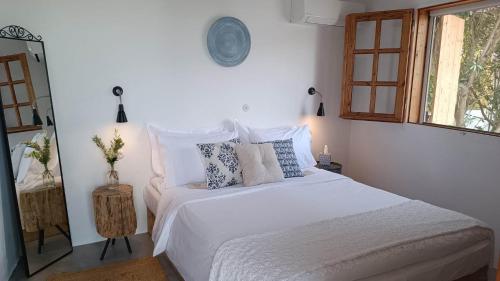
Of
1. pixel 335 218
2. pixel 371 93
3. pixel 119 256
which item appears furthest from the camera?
pixel 371 93

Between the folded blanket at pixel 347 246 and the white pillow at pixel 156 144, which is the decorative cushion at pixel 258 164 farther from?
the folded blanket at pixel 347 246

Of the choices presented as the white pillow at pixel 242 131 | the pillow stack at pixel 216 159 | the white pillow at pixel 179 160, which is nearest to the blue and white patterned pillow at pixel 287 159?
the pillow stack at pixel 216 159

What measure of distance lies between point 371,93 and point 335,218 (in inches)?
72.5

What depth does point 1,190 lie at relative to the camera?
93.4 inches

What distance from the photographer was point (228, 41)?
10.3 ft

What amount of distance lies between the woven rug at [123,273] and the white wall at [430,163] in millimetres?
2495

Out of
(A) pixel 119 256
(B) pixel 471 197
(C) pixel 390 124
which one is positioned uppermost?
(C) pixel 390 124

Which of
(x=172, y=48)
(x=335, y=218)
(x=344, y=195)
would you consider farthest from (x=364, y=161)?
(x=172, y=48)

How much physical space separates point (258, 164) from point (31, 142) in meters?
1.72

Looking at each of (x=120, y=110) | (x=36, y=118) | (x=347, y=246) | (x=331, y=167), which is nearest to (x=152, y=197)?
(x=120, y=110)

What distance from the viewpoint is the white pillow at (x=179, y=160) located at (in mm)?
2748

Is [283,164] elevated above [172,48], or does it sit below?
below

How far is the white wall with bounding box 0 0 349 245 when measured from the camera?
8.55ft

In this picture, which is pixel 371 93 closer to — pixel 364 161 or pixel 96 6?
pixel 364 161
